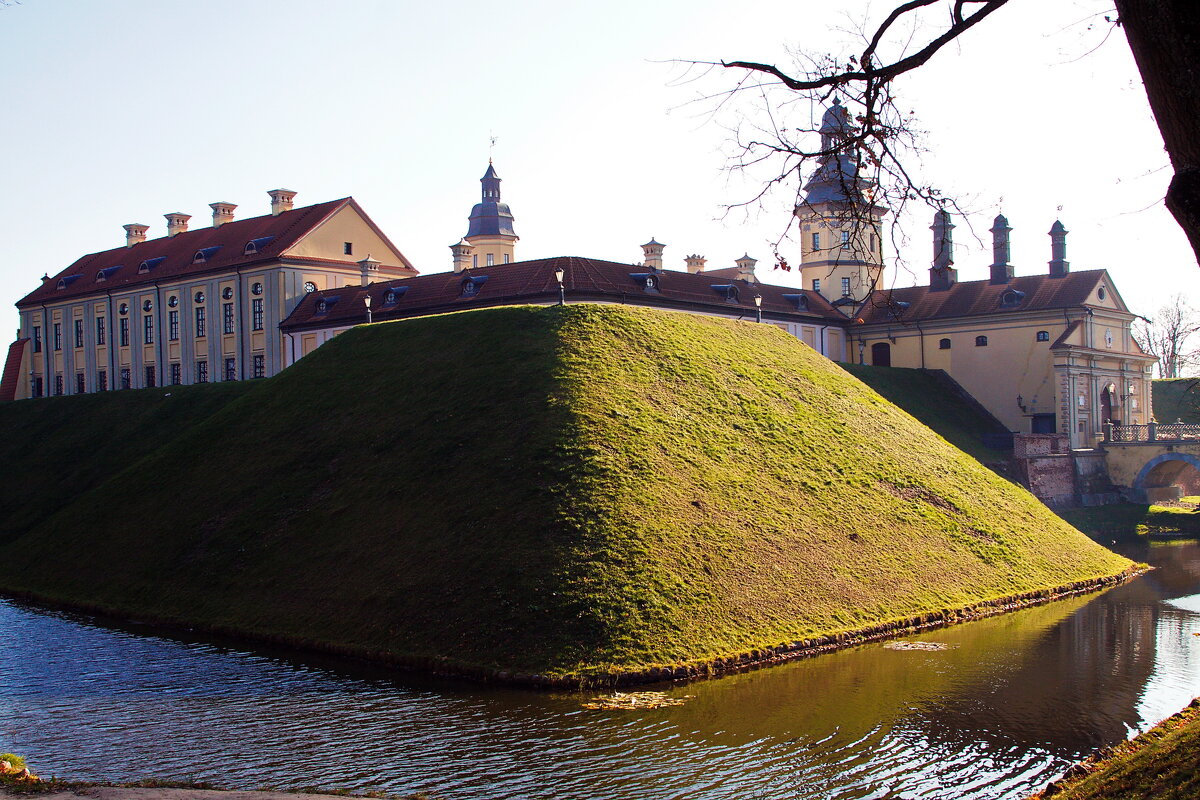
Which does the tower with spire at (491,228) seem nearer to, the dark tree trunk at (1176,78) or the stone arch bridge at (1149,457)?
the stone arch bridge at (1149,457)

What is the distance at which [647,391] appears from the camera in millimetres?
31812

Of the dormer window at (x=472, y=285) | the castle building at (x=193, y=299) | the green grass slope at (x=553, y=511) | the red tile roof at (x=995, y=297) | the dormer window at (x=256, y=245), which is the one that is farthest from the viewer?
the dormer window at (x=256, y=245)

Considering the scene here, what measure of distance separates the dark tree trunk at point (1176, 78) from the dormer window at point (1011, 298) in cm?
5710

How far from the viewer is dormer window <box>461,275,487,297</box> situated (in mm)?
52656

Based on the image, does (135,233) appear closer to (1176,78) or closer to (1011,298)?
(1011,298)

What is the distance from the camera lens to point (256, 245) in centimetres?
6084

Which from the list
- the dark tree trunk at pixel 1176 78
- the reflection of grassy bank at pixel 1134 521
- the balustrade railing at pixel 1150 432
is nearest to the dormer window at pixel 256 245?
the reflection of grassy bank at pixel 1134 521

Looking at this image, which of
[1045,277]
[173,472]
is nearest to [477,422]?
[173,472]

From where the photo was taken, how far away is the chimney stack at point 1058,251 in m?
61.5

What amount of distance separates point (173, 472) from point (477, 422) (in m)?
11.3

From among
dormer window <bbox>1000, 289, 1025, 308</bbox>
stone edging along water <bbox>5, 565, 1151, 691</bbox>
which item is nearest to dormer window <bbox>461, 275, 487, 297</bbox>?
stone edging along water <bbox>5, 565, 1151, 691</bbox>

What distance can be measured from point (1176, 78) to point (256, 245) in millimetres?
59493

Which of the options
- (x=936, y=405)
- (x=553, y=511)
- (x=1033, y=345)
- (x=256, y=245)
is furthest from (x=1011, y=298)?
(x=553, y=511)

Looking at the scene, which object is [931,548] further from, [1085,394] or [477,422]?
[1085,394]
